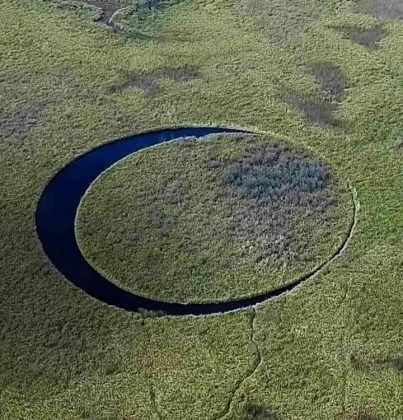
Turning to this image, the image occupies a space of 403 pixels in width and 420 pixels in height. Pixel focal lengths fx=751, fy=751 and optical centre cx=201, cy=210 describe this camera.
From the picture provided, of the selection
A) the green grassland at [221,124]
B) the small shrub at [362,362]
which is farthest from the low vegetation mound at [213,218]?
the small shrub at [362,362]

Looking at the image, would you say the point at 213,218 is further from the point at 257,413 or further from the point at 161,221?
the point at 257,413

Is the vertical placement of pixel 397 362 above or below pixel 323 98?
below

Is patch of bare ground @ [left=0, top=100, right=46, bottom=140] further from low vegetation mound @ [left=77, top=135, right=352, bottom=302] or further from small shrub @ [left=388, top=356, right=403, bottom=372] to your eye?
small shrub @ [left=388, top=356, right=403, bottom=372]

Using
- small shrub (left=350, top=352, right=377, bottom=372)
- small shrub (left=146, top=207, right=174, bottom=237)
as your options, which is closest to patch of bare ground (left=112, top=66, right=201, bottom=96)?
small shrub (left=146, top=207, right=174, bottom=237)

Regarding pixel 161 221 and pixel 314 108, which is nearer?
pixel 161 221

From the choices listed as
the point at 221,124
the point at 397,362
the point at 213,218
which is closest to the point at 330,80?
the point at 221,124

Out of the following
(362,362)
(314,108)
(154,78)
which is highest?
(314,108)

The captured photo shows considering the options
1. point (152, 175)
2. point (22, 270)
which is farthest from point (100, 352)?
point (152, 175)
